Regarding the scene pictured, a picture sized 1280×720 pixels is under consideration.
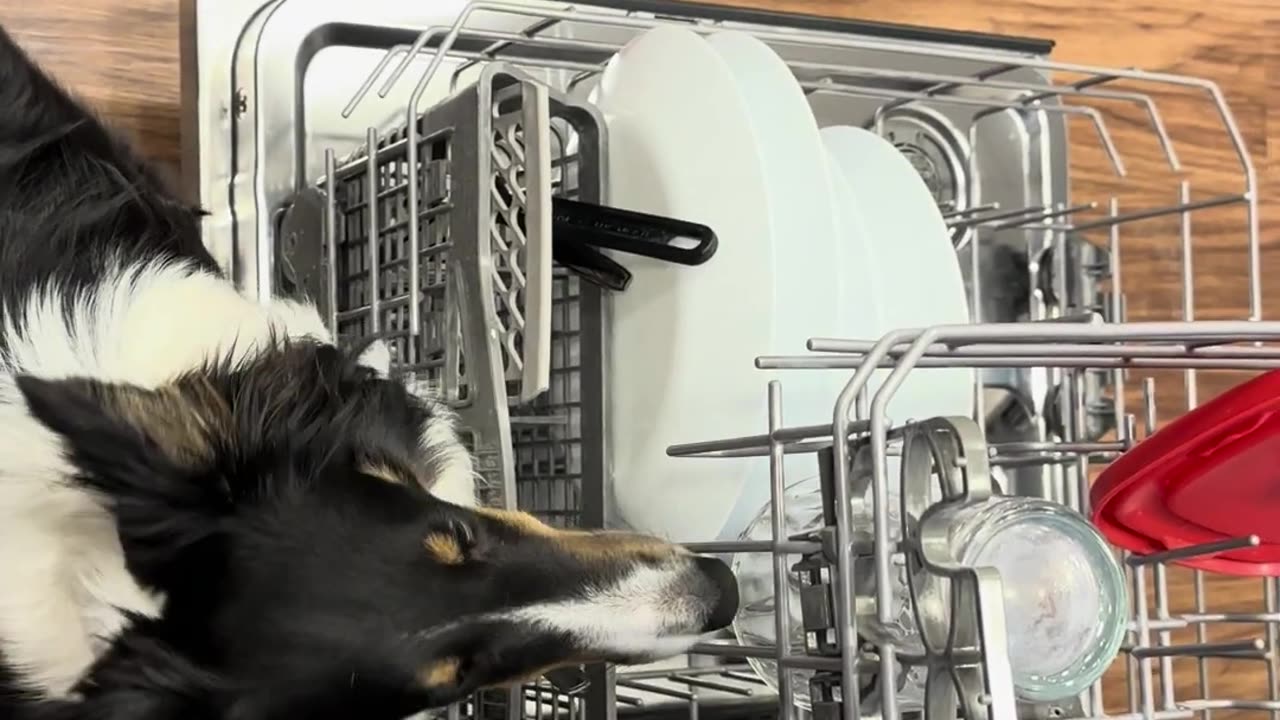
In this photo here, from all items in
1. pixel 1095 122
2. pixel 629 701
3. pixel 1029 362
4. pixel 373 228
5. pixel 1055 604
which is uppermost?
pixel 1095 122

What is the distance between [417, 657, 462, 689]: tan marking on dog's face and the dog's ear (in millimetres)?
139

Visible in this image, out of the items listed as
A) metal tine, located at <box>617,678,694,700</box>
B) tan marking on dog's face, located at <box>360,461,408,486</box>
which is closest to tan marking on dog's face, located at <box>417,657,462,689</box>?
tan marking on dog's face, located at <box>360,461,408,486</box>

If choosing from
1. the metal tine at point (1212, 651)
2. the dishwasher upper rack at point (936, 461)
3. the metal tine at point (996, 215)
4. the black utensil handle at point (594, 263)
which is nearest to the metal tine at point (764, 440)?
the dishwasher upper rack at point (936, 461)

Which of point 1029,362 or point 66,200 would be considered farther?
point 66,200

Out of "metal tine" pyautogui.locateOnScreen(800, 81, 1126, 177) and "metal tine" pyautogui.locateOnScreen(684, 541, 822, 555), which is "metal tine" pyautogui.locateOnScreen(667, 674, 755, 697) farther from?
"metal tine" pyautogui.locateOnScreen(800, 81, 1126, 177)

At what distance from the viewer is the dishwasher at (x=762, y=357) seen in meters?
0.57

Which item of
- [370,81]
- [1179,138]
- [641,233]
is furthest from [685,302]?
[1179,138]

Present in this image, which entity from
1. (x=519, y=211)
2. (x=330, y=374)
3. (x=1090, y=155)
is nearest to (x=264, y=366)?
(x=330, y=374)

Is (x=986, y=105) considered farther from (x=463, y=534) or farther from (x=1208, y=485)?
(x=463, y=534)

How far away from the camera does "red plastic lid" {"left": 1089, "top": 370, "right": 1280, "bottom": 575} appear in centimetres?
66

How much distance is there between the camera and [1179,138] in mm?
1383

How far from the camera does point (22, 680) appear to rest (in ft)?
2.22

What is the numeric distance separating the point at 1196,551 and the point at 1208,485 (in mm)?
37

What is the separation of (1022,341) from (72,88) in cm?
77
